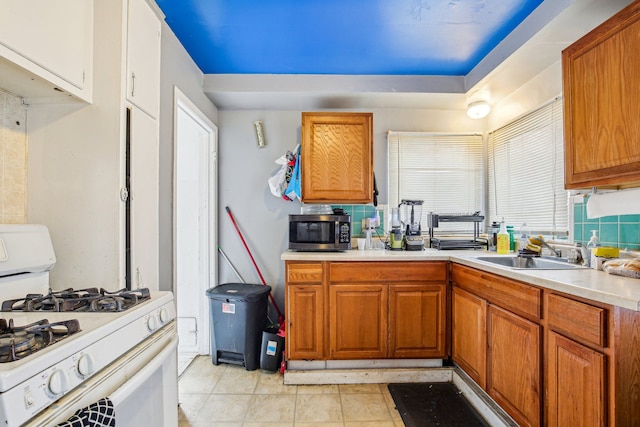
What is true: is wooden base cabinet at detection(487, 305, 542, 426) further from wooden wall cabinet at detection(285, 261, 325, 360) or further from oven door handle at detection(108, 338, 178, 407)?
oven door handle at detection(108, 338, 178, 407)

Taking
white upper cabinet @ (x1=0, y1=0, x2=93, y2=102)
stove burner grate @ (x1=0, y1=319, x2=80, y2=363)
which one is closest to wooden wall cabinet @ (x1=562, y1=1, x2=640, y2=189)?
stove burner grate @ (x1=0, y1=319, x2=80, y2=363)

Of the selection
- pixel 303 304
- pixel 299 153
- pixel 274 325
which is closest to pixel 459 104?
pixel 299 153

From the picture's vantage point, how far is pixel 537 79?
2.20m

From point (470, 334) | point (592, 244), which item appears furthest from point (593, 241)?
point (470, 334)

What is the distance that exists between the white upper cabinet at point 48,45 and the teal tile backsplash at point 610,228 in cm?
267

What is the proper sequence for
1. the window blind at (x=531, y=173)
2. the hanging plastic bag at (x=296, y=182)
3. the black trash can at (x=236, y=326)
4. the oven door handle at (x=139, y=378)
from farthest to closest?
the hanging plastic bag at (x=296, y=182), the black trash can at (x=236, y=326), the window blind at (x=531, y=173), the oven door handle at (x=139, y=378)

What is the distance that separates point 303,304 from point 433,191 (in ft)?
5.38

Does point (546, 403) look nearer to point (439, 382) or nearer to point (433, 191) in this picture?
point (439, 382)

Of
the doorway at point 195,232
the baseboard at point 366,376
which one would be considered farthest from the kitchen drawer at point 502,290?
the doorway at point 195,232

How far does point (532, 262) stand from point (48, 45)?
8.99 ft

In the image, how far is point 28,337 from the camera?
701 mm

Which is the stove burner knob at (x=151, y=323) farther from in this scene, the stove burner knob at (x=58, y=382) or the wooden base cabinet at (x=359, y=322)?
the wooden base cabinet at (x=359, y=322)

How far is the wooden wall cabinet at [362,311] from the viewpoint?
A: 2.18 meters

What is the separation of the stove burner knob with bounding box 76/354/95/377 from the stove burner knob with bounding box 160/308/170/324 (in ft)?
1.16
